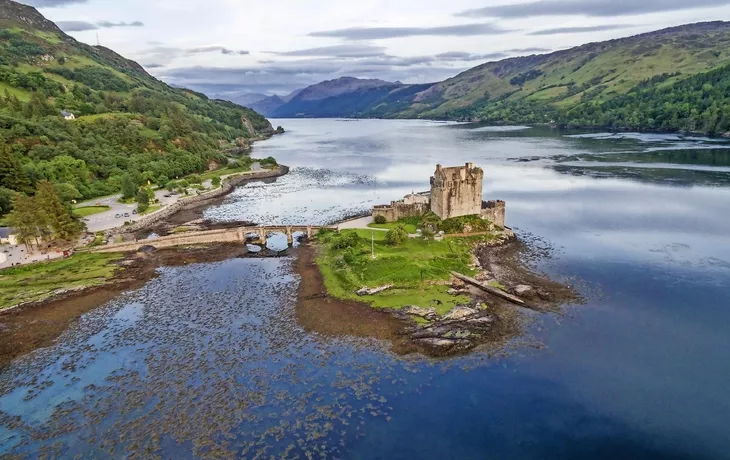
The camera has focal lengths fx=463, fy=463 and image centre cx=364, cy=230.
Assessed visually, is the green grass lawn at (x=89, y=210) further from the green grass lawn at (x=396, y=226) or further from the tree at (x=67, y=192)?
the green grass lawn at (x=396, y=226)

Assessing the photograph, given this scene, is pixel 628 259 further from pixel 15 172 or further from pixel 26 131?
pixel 26 131

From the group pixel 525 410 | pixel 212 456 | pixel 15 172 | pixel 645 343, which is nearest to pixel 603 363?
pixel 645 343

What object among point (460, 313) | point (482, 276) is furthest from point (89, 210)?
point (460, 313)

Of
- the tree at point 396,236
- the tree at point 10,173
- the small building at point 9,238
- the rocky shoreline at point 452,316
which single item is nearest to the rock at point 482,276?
the rocky shoreline at point 452,316

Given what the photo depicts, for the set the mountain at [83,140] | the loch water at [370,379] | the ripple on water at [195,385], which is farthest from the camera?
the mountain at [83,140]

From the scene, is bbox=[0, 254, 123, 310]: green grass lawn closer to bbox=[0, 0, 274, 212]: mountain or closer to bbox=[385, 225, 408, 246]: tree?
bbox=[0, 0, 274, 212]: mountain
